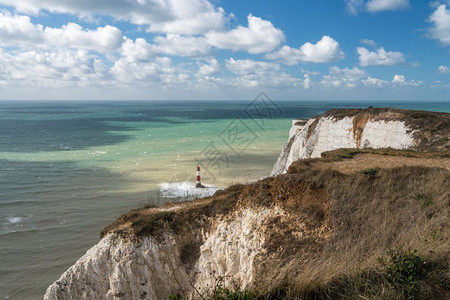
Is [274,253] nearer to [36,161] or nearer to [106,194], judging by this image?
[106,194]

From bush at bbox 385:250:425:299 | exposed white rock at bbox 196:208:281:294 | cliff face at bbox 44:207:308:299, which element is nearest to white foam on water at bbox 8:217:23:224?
cliff face at bbox 44:207:308:299

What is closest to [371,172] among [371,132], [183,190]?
[371,132]

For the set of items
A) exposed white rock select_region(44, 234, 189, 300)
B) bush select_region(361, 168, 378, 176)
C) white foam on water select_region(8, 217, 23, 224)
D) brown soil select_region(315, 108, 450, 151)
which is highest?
brown soil select_region(315, 108, 450, 151)

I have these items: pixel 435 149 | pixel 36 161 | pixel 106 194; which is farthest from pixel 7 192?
pixel 435 149

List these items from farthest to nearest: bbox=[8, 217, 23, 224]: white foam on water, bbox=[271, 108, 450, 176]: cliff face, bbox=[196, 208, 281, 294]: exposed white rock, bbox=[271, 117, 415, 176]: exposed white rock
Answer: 1. bbox=[271, 117, 415, 176]: exposed white rock
2. bbox=[271, 108, 450, 176]: cliff face
3. bbox=[8, 217, 23, 224]: white foam on water
4. bbox=[196, 208, 281, 294]: exposed white rock

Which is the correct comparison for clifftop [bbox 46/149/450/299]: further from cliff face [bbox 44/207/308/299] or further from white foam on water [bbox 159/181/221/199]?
white foam on water [bbox 159/181/221/199]

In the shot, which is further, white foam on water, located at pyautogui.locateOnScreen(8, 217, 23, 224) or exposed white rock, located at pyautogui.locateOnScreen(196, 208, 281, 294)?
white foam on water, located at pyautogui.locateOnScreen(8, 217, 23, 224)

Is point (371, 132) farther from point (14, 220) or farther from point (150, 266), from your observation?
point (14, 220)
